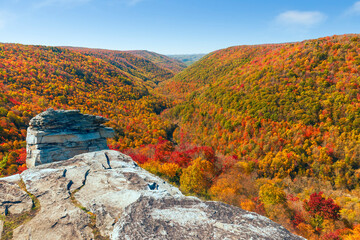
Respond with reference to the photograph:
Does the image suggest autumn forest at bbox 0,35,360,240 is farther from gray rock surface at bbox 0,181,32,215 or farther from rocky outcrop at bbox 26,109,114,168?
gray rock surface at bbox 0,181,32,215

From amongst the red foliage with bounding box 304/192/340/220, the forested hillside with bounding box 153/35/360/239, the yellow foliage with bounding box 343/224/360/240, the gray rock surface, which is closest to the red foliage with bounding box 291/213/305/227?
the forested hillside with bounding box 153/35/360/239

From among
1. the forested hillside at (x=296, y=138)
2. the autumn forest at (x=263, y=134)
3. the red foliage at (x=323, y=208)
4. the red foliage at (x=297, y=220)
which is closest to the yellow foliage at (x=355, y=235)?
the autumn forest at (x=263, y=134)

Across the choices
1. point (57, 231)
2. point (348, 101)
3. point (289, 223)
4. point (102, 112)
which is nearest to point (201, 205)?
point (57, 231)

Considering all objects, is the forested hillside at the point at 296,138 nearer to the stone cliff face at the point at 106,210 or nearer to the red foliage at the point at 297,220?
the red foliage at the point at 297,220

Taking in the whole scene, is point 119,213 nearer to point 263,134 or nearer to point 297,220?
point 297,220

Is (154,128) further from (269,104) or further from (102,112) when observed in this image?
(269,104)

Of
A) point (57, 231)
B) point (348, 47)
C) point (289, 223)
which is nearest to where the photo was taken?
point (57, 231)
